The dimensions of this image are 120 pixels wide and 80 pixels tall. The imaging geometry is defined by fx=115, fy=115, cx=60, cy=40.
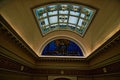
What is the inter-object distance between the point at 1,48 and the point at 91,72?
394 inches

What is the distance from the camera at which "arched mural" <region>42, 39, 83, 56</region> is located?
13.9 meters

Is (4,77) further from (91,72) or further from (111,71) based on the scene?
(91,72)

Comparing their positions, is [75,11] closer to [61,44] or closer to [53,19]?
[53,19]

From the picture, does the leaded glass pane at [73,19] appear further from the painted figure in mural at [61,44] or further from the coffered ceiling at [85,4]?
the painted figure in mural at [61,44]

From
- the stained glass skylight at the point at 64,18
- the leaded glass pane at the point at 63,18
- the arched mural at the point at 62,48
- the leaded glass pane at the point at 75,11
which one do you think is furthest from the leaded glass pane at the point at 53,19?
the arched mural at the point at 62,48

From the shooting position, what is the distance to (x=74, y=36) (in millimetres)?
14367

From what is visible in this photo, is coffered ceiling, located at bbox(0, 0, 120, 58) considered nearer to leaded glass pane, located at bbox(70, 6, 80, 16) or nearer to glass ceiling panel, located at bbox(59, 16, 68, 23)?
leaded glass pane, located at bbox(70, 6, 80, 16)

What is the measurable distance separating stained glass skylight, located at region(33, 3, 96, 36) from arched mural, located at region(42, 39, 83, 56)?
5.34ft

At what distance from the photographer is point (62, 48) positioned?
1429 centimetres

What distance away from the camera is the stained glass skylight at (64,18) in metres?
9.62

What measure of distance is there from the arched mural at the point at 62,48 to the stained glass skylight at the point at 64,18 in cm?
163

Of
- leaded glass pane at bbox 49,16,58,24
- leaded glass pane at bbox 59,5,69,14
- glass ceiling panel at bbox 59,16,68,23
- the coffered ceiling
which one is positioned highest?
glass ceiling panel at bbox 59,16,68,23

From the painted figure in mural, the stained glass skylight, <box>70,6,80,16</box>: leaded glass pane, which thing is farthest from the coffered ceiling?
the painted figure in mural

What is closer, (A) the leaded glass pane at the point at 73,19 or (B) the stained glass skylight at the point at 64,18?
(B) the stained glass skylight at the point at 64,18
